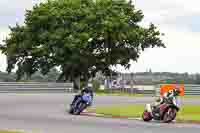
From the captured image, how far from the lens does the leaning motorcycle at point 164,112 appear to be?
21.6m

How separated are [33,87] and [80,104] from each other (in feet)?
65.9

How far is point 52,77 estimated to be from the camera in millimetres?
68562

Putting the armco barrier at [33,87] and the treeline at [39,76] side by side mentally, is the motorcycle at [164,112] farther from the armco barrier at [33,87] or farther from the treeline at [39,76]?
the treeline at [39,76]

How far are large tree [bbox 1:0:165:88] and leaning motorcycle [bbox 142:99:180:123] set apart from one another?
120 feet

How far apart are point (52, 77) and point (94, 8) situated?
415 inches

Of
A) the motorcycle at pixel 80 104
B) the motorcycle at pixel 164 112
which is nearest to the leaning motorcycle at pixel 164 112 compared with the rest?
the motorcycle at pixel 164 112

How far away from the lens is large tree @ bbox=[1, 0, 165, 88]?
59656mm

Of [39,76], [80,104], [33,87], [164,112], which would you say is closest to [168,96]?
[164,112]

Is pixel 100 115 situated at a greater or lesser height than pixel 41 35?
lesser

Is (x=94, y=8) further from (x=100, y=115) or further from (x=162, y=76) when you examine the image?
(x=100, y=115)

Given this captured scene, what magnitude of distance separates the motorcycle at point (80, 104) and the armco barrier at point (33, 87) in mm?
19207

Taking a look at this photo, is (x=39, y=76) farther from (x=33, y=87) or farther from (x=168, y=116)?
(x=168, y=116)

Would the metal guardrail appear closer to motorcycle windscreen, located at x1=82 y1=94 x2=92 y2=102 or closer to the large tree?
the large tree

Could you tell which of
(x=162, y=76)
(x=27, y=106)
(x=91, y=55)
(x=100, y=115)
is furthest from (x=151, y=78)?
(x=100, y=115)
